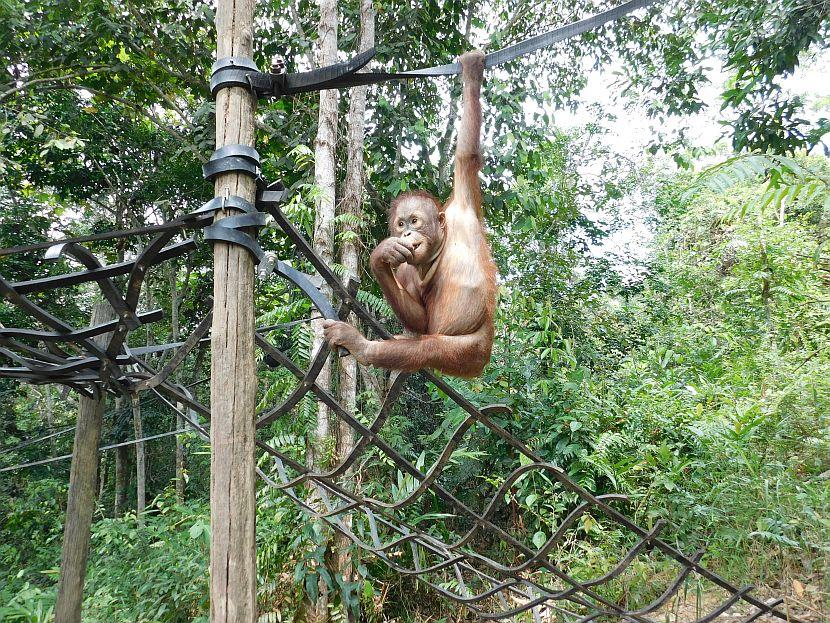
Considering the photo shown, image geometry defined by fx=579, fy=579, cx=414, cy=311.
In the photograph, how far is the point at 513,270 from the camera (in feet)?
19.9

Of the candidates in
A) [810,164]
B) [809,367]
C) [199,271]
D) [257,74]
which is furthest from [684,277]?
[257,74]

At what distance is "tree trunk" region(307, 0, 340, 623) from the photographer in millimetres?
3762

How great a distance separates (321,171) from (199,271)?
4.30m

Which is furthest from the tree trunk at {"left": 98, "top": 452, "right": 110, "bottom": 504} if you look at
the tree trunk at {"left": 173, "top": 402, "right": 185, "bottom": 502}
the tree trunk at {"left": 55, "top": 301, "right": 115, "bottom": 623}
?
the tree trunk at {"left": 55, "top": 301, "right": 115, "bottom": 623}

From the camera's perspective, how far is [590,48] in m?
6.08

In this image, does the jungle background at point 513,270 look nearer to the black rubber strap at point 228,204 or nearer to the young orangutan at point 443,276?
the young orangutan at point 443,276

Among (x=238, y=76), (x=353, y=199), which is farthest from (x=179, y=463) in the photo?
(x=238, y=76)

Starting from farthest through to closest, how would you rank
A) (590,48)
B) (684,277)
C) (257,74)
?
(684,277) → (590,48) → (257,74)

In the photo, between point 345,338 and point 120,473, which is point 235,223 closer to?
point 345,338

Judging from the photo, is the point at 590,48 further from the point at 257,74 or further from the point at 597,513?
the point at 257,74

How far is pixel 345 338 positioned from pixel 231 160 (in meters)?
0.70

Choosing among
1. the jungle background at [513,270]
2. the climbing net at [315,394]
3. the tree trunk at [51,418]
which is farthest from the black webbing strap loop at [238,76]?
the tree trunk at [51,418]

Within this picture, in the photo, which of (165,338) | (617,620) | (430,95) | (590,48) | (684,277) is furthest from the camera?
(165,338)

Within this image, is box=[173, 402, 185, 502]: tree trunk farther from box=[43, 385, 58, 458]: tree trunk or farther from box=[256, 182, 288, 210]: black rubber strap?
box=[256, 182, 288, 210]: black rubber strap
